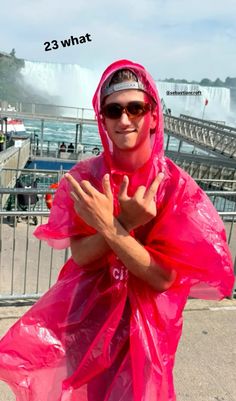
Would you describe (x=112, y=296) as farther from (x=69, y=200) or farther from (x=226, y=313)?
(x=226, y=313)

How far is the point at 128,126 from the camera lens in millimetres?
1453

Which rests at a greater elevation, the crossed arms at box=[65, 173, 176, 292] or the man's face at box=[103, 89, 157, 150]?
the man's face at box=[103, 89, 157, 150]

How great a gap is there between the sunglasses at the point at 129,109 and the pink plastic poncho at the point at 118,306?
0.31 ft

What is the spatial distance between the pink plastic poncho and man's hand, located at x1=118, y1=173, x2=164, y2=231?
101 millimetres

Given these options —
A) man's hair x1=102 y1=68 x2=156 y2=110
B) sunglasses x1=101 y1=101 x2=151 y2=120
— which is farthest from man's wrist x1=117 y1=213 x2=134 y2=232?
man's hair x1=102 y1=68 x2=156 y2=110

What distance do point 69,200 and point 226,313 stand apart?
9.62 feet

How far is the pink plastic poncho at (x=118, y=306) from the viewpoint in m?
1.47

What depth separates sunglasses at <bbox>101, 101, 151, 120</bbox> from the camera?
145 cm

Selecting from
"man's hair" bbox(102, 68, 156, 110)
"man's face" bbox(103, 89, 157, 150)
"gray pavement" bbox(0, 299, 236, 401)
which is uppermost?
"man's hair" bbox(102, 68, 156, 110)

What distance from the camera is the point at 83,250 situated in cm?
154

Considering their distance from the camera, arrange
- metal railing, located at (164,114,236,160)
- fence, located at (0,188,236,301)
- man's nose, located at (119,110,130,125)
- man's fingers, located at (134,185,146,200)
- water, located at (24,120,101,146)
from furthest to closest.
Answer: water, located at (24,120,101,146)
metal railing, located at (164,114,236,160)
fence, located at (0,188,236,301)
man's nose, located at (119,110,130,125)
man's fingers, located at (134,185,146,200)

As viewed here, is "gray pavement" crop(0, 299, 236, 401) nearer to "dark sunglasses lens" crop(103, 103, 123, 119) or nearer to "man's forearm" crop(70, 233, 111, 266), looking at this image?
"man's forearm" crop(70, 233, 111, 266)

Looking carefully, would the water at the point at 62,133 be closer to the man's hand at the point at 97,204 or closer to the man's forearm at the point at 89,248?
the man's forearm at the point at 89,248

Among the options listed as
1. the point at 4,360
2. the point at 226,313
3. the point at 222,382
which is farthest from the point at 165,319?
the point at 226,313
